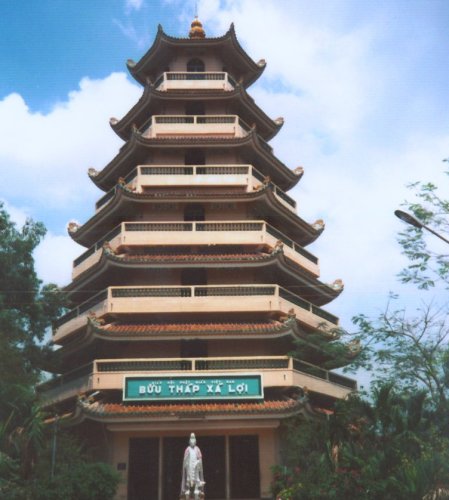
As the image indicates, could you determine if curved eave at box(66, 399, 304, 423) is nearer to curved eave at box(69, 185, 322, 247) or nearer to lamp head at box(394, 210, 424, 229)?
curved eave at box(69, 185, 322, 247)

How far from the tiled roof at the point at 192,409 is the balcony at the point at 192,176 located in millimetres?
10452

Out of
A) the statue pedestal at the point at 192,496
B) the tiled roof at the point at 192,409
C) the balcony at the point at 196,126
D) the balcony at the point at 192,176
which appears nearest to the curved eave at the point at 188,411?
the tiled roof at the point at 192,409

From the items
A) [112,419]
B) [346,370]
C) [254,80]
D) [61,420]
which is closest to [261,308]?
[346,370]

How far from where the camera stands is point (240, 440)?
79.6 feet

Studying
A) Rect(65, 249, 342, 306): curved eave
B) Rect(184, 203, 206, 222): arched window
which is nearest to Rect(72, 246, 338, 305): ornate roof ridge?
Rect(65, 249, 342, 306): curved eave

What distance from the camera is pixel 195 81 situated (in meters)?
32.2

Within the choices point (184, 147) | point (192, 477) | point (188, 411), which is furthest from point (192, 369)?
point (184, 147)

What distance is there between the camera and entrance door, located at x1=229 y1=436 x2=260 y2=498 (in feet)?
77.2

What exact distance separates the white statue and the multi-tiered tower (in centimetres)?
410

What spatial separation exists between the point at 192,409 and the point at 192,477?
15.2ft

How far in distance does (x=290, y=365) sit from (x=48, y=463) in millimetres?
9796

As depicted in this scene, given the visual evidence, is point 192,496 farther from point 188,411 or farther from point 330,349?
point 330,349

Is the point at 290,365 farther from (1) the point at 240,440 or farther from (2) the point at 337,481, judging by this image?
(2) the point at 337,481

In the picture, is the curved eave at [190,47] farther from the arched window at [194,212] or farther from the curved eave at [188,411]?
the curved eave at [188,411]
